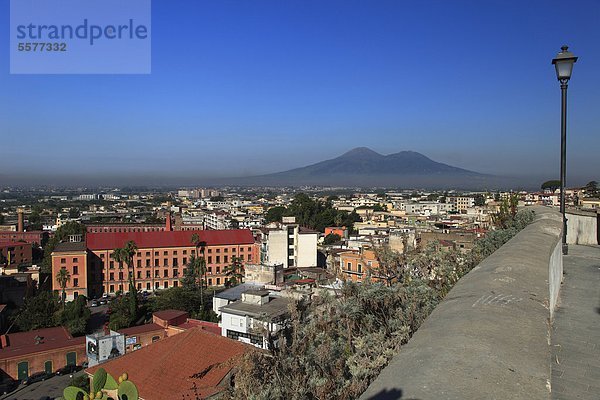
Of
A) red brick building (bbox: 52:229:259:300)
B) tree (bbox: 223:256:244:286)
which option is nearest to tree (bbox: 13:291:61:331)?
red brick building (bbox: 52:229:259:300)

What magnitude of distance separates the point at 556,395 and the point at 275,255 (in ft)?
122

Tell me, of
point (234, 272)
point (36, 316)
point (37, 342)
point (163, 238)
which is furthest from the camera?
point (163, 238)

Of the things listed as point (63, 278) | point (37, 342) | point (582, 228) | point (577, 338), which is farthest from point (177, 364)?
point (63, 278)

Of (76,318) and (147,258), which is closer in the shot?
(76,318)

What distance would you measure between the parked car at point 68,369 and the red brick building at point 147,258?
54.4 ft

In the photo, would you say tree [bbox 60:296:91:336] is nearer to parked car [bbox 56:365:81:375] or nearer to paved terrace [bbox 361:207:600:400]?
parked car [bbox 56:365:81:375]

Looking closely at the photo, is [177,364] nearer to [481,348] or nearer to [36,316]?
[481,348]

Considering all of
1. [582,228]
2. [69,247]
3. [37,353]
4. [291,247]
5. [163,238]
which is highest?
[582,228]

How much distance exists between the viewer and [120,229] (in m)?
71.6

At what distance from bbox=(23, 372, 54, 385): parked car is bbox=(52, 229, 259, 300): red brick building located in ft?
55.6

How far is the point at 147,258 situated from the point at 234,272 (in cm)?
832

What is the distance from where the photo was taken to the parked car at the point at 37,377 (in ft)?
66.8

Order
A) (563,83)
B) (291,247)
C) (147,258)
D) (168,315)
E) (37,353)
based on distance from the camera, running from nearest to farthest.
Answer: (563,83) → (37,353) → (168,315) → (291,247) → (147,258)

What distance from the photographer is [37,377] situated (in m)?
20.8
